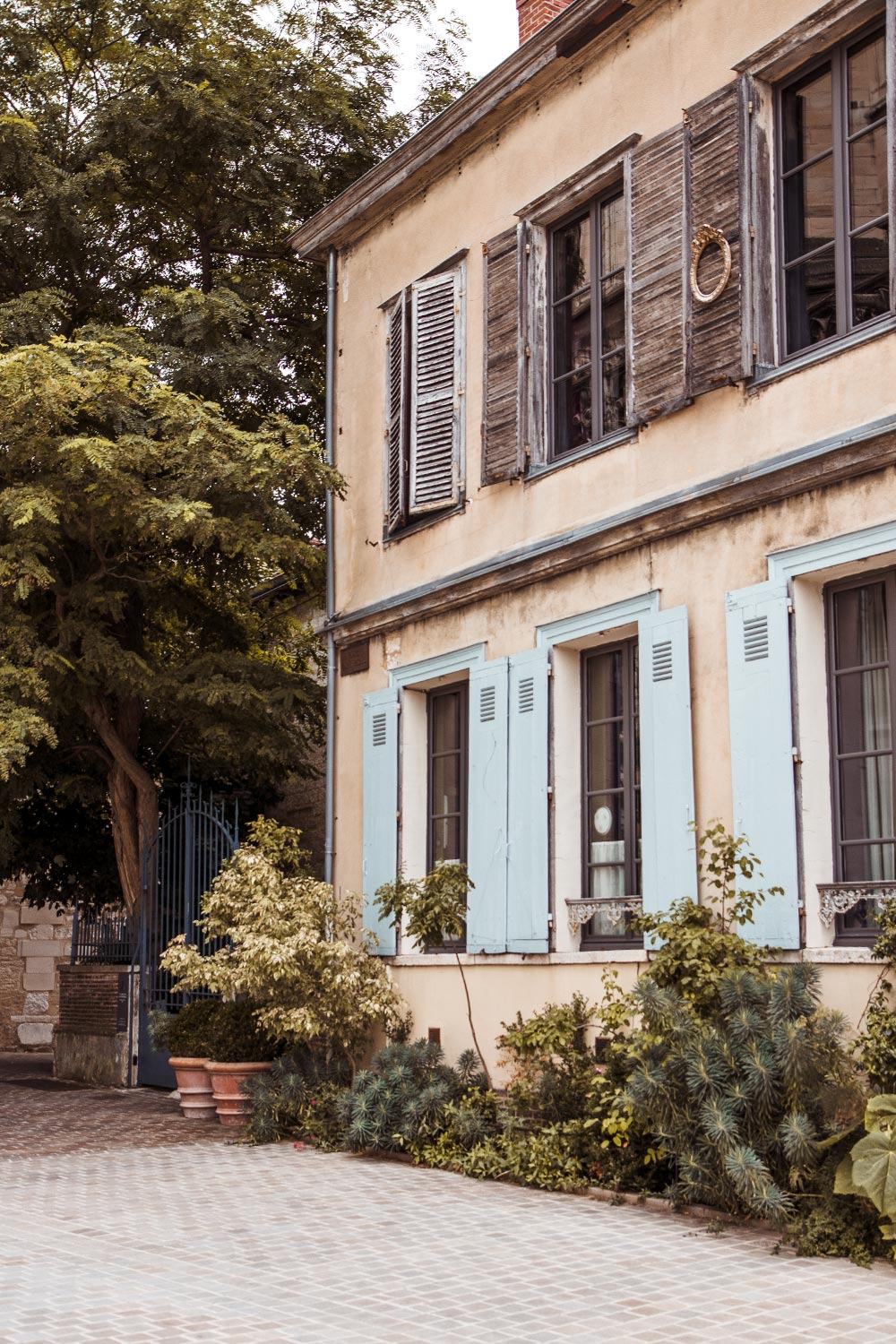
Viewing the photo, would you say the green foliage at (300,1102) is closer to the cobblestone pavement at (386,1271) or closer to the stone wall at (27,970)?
the cobblestone pavement at (386,1271)

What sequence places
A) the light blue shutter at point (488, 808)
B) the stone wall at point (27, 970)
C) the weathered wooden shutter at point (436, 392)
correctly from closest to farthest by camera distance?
the light blue shutter at point (488, 808) → the weathered wooden shutter at point (436, 392) → the stone wall at point (27, 970)

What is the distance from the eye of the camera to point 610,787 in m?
9.44

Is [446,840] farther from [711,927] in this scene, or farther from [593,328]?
[593,328]

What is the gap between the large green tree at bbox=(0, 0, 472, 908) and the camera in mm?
11750

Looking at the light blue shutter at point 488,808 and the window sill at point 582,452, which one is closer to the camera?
the window sill at point 582,452

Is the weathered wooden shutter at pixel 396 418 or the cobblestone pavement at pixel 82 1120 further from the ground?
the weathered wooden shutter at pixel 396 418

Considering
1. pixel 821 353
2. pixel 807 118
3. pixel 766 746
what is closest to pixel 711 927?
pixel 766 746

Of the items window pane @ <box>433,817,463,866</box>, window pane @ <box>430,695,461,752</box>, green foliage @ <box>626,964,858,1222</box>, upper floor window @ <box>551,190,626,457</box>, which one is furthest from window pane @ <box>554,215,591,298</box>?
green foliage @ <box>626,964,858,1222</box>

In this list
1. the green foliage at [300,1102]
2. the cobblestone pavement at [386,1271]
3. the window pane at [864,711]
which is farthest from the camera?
the green foliage at [300,1102]

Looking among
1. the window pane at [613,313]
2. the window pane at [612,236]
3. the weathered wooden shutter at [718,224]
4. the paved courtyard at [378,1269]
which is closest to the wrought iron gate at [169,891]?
the paved courtyard at [378,1269]

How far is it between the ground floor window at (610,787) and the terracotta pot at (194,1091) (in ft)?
12.9

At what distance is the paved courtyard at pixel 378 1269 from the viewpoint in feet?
17.4

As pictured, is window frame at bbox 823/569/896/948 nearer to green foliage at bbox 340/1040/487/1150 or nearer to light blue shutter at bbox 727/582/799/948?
light blue shutter at bbox 727/582/799/948

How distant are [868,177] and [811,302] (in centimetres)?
70
